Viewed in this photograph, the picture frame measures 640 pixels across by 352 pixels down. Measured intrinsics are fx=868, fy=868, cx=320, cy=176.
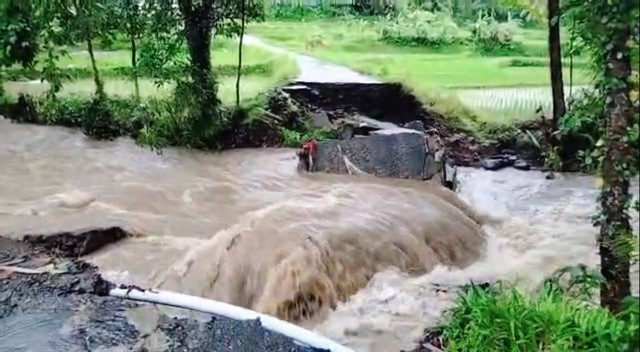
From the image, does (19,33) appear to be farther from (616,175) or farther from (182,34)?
(616,175)

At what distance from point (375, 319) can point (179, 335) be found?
36.3 inches

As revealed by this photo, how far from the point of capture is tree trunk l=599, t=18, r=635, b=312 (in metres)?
1.83

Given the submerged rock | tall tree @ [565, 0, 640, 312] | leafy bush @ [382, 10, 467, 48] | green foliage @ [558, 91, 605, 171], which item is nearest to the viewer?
tall tree @ [565, 0, 640, 312]

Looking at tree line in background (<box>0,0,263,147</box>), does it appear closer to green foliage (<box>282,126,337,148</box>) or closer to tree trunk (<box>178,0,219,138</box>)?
tree trunk (<box>178,0,219,138</box>)

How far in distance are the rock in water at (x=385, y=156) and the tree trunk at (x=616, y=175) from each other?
2440mm

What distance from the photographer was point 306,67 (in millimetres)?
5730

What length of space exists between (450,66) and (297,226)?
1.62m

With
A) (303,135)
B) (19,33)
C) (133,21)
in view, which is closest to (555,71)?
(303,135)

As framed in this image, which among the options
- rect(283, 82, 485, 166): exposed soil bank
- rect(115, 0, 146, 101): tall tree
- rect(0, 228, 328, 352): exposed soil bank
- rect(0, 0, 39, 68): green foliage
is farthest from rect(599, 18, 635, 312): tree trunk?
rect(0, 0, 39, 68): green foliage

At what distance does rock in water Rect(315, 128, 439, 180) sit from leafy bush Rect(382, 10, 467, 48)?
1.84ft

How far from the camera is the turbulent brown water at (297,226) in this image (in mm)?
3783

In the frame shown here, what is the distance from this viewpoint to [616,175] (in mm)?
1984

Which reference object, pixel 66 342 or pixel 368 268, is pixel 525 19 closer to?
pixel 368 268

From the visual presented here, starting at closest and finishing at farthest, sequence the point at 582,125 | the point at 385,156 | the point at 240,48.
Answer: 1. the point at 582,125
2. the point at 385,156
3. the point at 240,48
